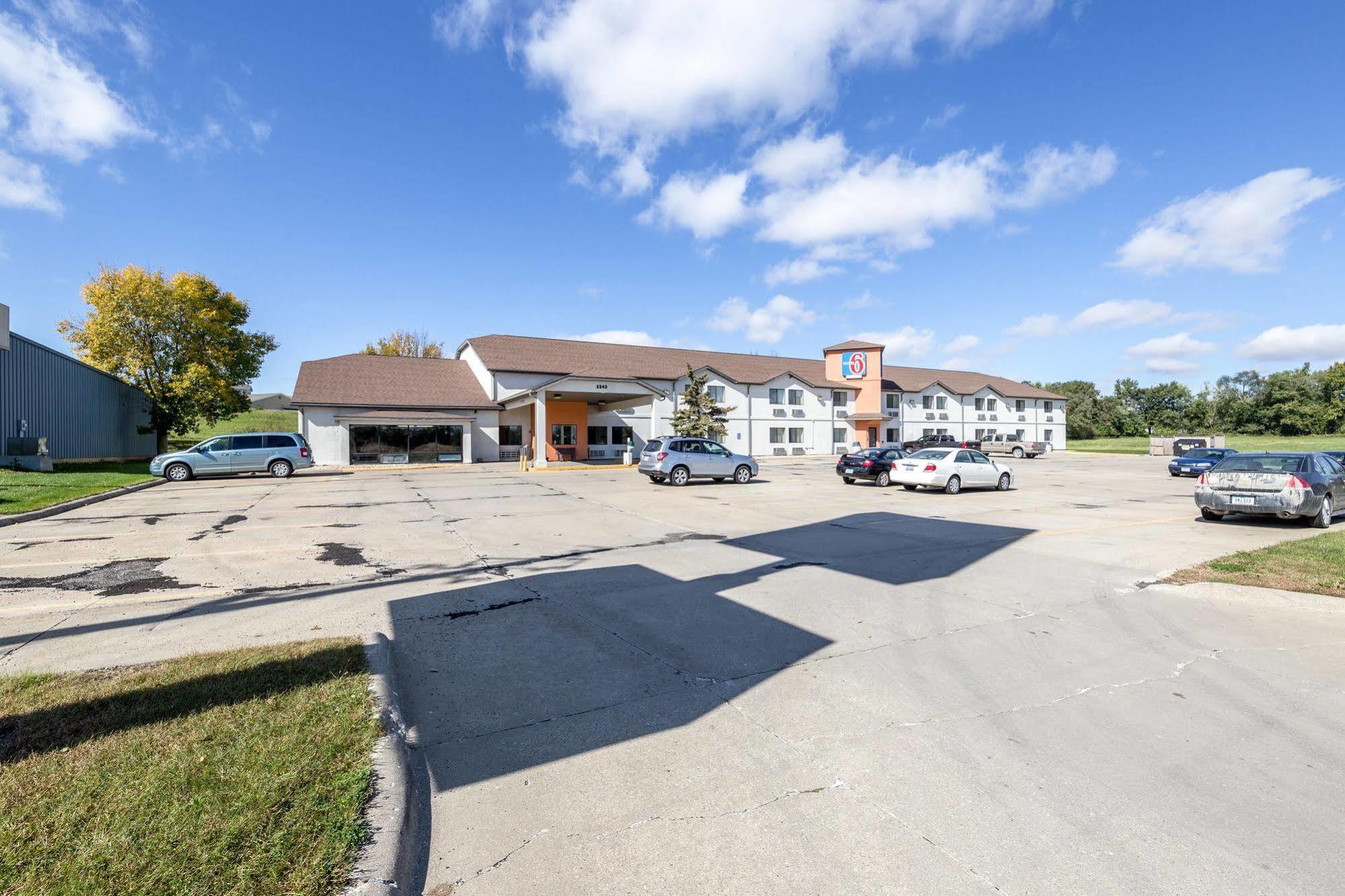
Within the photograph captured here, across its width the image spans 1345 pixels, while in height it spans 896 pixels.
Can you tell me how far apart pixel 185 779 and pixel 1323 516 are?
1789 centimetres

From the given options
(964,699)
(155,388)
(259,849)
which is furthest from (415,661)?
(155,388)

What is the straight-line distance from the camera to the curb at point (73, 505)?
12.5 metres

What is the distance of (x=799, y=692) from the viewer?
15.1 feet

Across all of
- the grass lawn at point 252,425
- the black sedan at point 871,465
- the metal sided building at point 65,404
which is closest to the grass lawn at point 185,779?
the metal sided building at point 65,404

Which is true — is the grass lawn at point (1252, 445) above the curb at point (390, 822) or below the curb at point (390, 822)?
above

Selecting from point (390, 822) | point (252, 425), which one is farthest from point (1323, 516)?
point (252, 425)

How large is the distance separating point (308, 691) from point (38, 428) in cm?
3110

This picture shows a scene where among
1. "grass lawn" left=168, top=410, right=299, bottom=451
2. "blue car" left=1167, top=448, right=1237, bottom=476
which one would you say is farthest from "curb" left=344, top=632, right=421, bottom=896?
"grass lawn" left=168, top=410, right=299, bottom=451

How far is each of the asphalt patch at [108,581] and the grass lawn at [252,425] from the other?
5425 cm

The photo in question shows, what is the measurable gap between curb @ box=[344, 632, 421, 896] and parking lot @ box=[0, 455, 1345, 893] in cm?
14

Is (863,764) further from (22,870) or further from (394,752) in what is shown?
(22,870)

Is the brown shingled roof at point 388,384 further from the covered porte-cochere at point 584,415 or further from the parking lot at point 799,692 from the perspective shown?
the parking lot at point 799,692

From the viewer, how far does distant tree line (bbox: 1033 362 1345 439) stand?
90125mm

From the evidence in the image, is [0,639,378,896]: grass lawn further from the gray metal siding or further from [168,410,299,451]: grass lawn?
[168,410,299,451]: grass lawn
